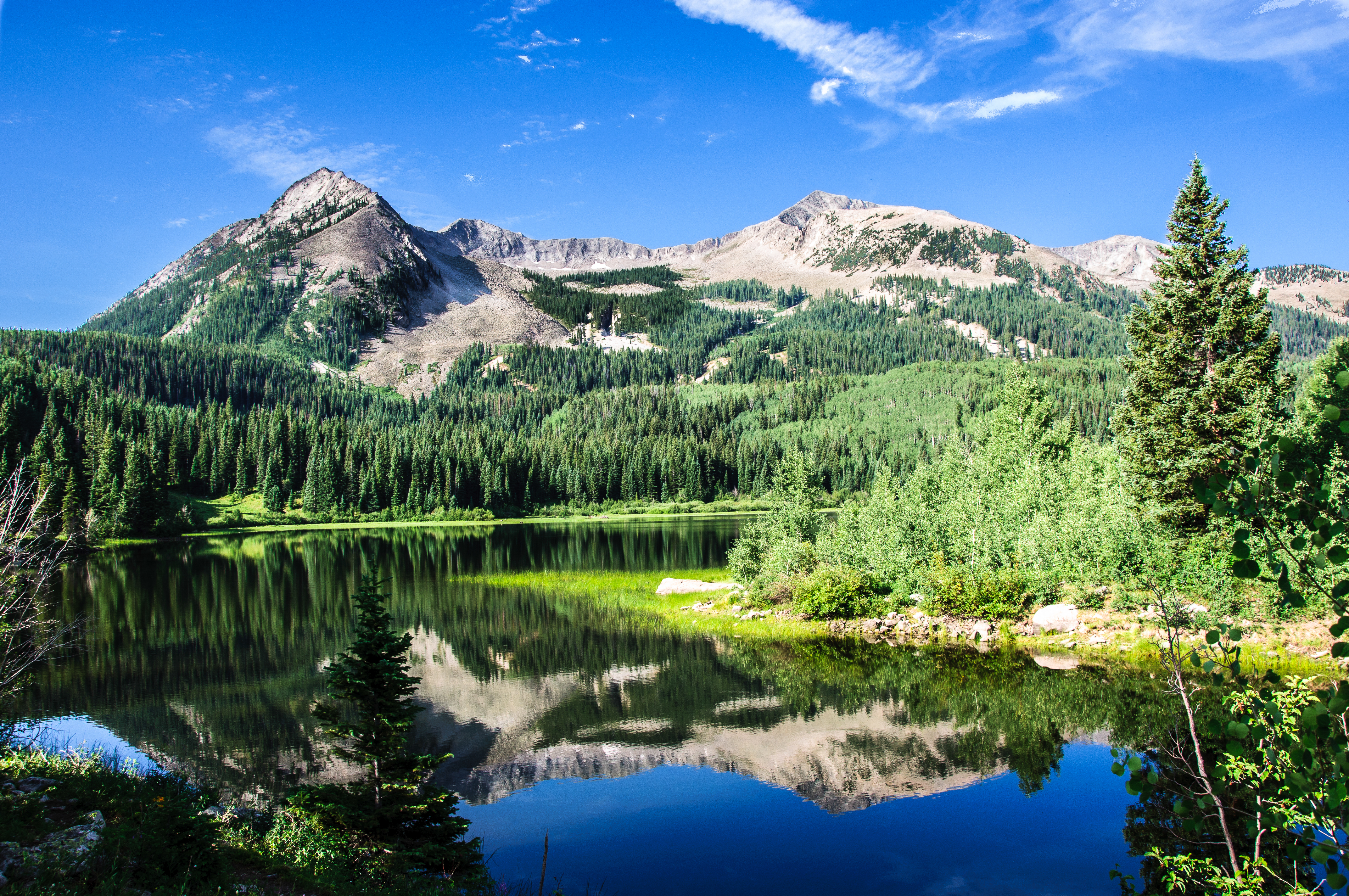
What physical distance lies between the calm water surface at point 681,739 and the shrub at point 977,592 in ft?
12.2

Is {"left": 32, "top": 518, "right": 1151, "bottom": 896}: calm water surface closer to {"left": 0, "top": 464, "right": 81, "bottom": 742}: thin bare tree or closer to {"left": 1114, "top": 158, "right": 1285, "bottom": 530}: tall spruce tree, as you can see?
{"left": 0, "top": 464, "right": 81, "bottom": 742}: thin bare tree

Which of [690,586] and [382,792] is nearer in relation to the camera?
[382,792]

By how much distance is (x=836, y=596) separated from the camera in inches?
1534

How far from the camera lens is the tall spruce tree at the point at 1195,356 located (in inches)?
1196

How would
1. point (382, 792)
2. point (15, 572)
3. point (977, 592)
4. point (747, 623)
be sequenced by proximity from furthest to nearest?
point (747, 623), point (977, 592), point (15, 572), point (382, 792)

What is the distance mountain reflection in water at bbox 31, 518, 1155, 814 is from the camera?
22.0 meters

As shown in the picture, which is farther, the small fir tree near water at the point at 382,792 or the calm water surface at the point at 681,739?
the calm water surface at the point at 681,739

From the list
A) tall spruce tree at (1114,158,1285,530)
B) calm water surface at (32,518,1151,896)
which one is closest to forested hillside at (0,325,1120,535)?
calm water surface at (32,518,1151,896)

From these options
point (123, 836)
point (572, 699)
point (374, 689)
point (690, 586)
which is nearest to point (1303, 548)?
point (123, 836)

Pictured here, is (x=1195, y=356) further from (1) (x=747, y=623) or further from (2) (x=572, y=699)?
(2) (x=572, y=699)

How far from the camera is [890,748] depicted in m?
23.0

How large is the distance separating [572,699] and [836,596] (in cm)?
1619

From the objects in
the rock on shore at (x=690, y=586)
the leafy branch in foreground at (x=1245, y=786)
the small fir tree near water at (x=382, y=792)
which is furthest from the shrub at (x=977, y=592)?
the small fir tree near water at (x=382, y=792)

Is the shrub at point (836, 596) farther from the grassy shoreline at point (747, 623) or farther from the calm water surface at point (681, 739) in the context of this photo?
the calm water surface at point (681, 739)
